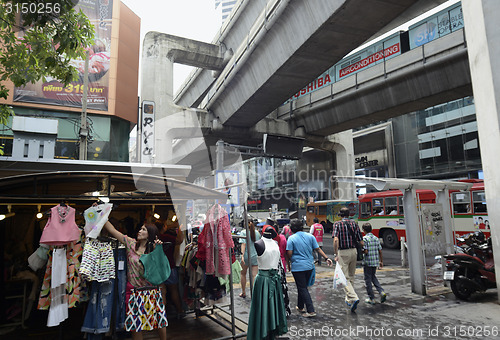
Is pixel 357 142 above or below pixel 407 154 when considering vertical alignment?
above

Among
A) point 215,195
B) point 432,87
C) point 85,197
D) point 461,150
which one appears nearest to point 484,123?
point 215,195

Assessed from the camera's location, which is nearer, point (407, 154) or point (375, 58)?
point (375, 58)

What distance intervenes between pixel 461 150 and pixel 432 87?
19.7 m

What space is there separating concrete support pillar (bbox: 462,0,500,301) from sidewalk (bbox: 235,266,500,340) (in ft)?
3.85

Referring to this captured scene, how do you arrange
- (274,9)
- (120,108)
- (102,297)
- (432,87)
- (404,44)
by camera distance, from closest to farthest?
(102,297)
(274,9)
(432,87)
(404,44)
(120,108)

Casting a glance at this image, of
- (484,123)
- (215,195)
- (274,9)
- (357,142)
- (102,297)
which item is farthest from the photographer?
(357,142)

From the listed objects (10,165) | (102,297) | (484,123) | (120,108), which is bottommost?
(102,297)

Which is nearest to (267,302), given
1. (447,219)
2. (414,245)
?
(414,245)

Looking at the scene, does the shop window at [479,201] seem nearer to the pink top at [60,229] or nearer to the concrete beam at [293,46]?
the concrete beam at [293,46]

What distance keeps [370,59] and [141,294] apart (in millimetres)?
15471

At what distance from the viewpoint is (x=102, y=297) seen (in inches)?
206

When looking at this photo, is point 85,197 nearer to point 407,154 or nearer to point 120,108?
point 120,108

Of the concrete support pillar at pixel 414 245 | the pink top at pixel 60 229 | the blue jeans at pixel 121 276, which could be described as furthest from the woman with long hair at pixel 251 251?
the concrete support pillar at pixel 414 245

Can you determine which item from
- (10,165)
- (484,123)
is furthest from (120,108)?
(484,123)
